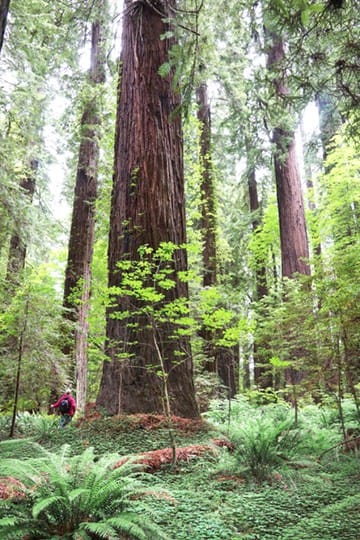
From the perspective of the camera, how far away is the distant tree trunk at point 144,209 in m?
5.42

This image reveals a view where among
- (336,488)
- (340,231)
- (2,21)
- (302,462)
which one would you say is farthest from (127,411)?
(340,231)

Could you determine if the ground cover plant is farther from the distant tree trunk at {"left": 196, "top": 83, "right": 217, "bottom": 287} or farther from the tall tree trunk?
the distant tree trunk at {"left": 196, "top": 83, "right": 217, "bottom": 287}

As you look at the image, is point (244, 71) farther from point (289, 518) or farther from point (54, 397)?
point (289, 518)

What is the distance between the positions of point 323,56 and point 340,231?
658 centimetres

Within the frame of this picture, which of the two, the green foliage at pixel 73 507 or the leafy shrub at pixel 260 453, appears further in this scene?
the leafy shrub at pixel 260 453

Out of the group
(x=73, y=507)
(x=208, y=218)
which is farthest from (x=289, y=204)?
(x=73, y=507)

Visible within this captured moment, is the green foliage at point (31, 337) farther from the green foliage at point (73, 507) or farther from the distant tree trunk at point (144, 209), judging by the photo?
the green foliage at point (73, 507)

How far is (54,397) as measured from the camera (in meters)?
→ 9.93

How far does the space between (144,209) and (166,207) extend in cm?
35

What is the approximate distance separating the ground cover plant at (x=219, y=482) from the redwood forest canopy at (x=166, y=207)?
52cm

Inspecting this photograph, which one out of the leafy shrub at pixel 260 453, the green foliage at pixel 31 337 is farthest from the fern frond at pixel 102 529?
the green foliage at pixel 31 337

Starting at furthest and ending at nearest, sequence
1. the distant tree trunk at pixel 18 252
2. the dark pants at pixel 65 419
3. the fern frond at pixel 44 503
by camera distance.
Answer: the distant tree trunk at pixel 18 252 → the dark pants at pixel 65 419 → the fern frond at pixel 44 503

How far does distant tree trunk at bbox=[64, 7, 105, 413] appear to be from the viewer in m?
9.90

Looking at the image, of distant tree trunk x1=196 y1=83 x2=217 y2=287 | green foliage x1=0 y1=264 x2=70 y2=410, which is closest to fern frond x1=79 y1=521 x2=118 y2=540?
green foliage x1=0 y1=264 x2=70 y2=410
